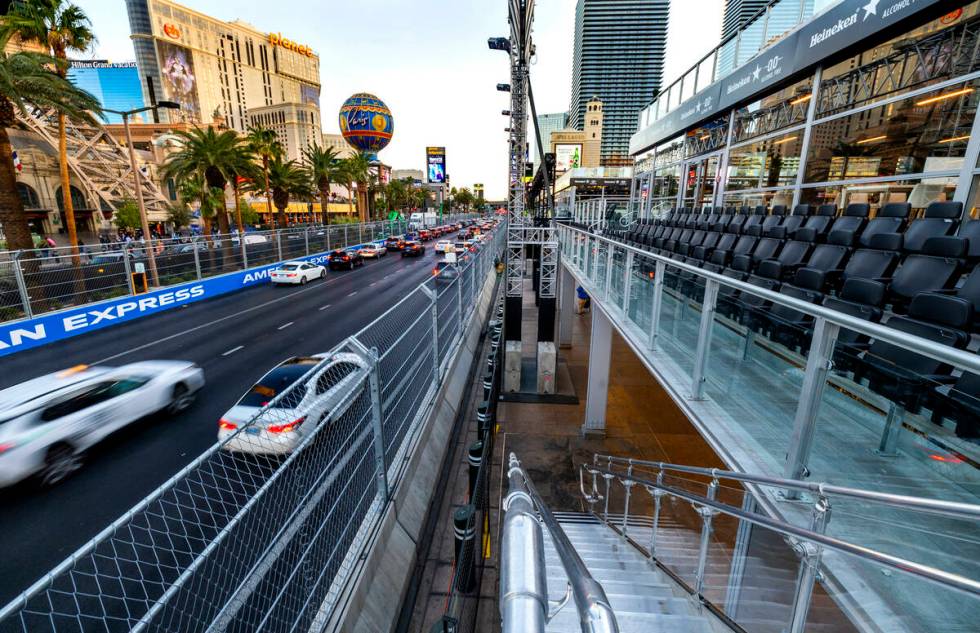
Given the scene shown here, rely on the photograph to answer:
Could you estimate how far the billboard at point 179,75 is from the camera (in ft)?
402

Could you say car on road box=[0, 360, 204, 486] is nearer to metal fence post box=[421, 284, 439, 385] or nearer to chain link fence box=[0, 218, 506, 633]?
chain link fence box=[0, 218, 506, 633]

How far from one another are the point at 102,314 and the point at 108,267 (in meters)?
2.10

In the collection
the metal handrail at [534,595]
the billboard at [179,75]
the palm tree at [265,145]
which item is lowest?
the metal handrail at [534,595]

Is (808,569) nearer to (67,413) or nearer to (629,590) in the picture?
(629,590)

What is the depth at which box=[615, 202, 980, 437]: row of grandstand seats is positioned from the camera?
2412 millimetres

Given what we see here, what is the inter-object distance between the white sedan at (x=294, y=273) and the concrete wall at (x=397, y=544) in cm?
2020

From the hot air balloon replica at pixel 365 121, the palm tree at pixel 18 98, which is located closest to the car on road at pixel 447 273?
the palm tree at pixel 18 98

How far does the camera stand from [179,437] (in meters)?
8.09

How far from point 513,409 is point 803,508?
33.7 ft

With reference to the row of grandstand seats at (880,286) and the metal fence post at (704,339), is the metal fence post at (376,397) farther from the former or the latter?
the row of grandstand seats at (880,286)

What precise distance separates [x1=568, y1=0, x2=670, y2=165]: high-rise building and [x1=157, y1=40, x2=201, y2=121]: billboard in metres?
136

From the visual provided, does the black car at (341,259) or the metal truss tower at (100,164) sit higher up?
the metal truss tower at (100,164)

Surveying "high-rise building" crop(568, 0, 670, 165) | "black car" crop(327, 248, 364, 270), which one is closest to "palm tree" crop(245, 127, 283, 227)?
"black car" crop(327, 248, 364, 270)

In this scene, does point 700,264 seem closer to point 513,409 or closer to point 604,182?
point 513,409
